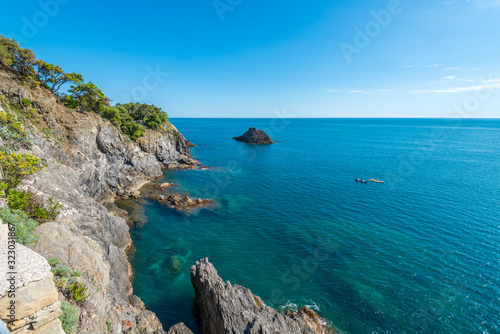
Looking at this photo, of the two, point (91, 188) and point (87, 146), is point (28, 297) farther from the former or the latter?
point (87, 146)

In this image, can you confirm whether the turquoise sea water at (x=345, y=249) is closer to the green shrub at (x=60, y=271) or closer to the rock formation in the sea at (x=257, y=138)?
the green shrub at (x=60, y=271)

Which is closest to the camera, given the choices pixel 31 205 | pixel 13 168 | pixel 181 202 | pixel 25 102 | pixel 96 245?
pixel 31 205

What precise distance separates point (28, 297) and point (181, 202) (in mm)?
38371

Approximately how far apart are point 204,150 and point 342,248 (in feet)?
273

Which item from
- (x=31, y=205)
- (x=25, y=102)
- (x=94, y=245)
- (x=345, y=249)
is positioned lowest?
(x=345, y=249)

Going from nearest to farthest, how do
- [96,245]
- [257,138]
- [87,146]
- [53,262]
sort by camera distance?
[53,262] → [96,245] → [87,146] → [257,138]

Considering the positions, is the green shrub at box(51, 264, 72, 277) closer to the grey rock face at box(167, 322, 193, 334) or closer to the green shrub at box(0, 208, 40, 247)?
the green shrub at box(0, 208, 40, 247)

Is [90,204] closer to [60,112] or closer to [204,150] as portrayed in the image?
[60,112]

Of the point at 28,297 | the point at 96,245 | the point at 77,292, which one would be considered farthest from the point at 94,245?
the point at 28,297

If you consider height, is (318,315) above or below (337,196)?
below

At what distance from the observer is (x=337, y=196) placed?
5116cm

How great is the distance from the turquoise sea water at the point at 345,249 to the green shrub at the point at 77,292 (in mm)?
12280

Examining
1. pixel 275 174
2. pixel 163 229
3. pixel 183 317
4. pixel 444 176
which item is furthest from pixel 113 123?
pixel 444 176

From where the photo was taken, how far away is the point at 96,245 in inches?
832
